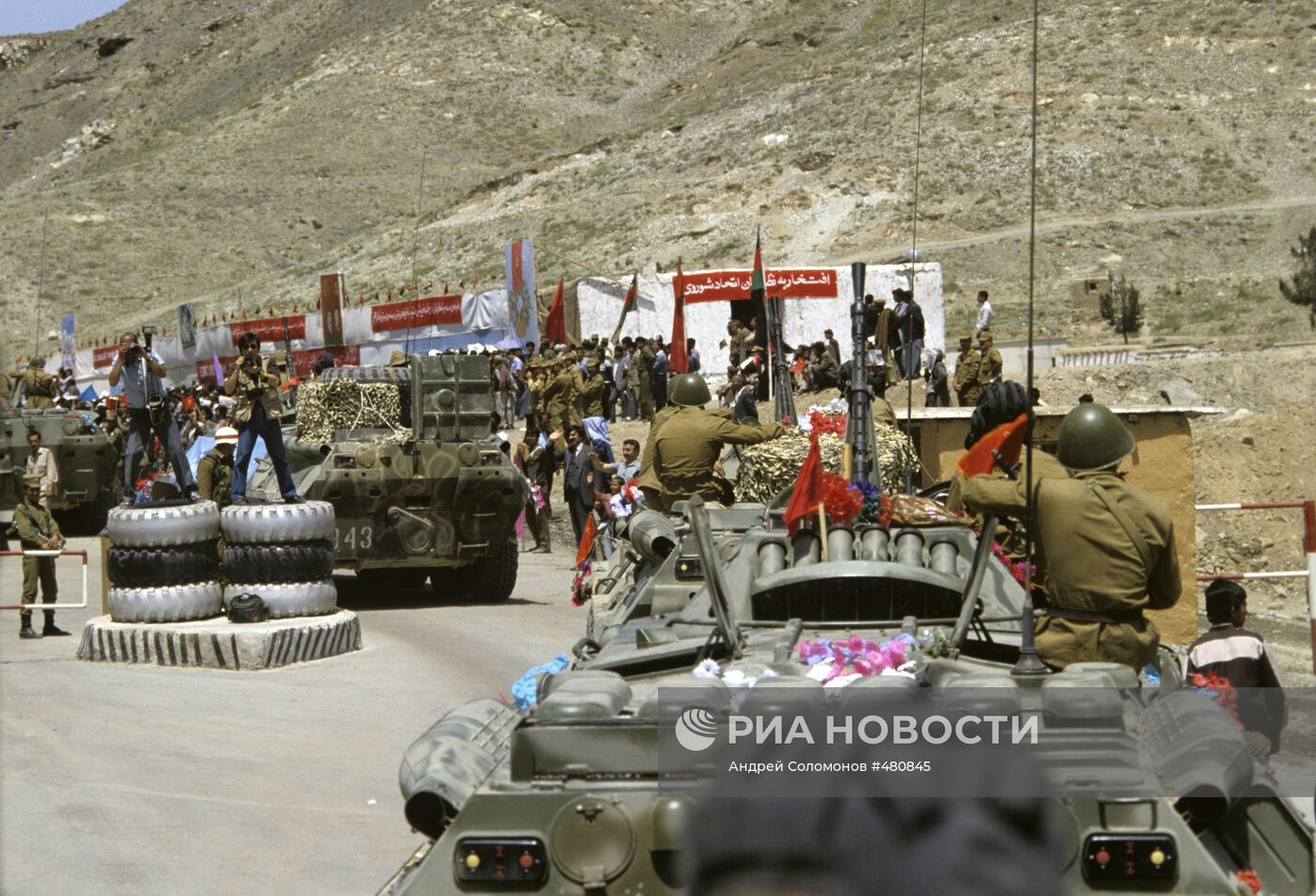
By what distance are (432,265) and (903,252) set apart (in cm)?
1848

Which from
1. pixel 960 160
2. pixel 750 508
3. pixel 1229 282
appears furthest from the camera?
pixel 960 160

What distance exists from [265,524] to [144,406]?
3.85 metres

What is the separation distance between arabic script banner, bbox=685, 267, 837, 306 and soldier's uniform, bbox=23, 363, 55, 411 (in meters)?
13.1

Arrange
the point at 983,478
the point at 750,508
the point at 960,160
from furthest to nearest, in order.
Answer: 1. the point at 960,160
2. the point at 750,508
3. the point at 983,478

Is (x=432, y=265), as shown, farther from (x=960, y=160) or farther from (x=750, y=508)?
(x=750, y=508)

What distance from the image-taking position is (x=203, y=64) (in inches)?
4464

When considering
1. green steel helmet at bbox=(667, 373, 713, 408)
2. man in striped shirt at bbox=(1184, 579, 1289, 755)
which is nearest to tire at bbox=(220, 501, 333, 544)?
green steel helmet at bbox=(667, 373, 713, 408)

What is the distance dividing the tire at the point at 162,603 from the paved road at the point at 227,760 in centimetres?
45

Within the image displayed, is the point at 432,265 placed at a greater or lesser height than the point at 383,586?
greater

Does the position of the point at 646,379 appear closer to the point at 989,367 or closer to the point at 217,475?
the point at 989,367

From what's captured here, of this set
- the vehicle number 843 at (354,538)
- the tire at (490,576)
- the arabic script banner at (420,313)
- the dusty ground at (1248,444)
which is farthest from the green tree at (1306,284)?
the vehicle number 843 at (354,538)

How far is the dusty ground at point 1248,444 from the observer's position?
58.9 ft

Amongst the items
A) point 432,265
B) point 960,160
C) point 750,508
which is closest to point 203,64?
point 432,265

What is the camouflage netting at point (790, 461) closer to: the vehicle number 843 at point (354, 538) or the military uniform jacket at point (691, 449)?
the military uniform jacket at point (691, 449)
